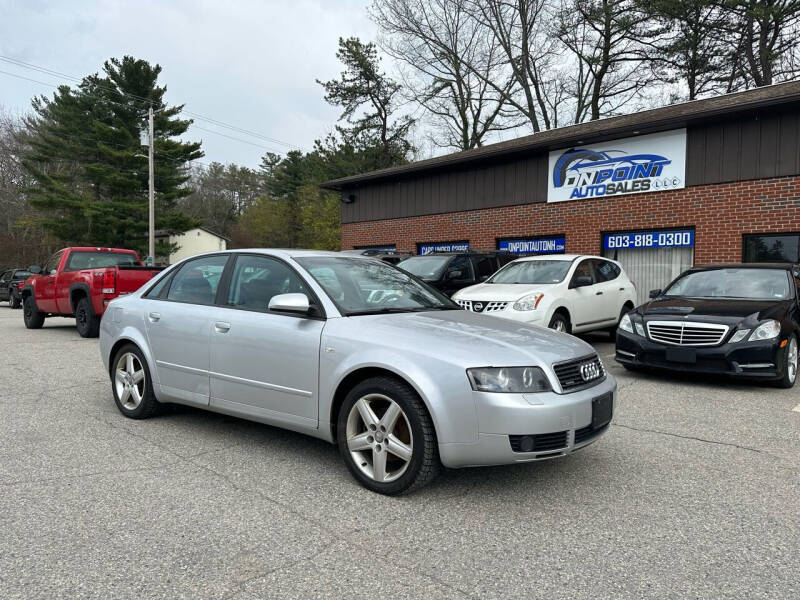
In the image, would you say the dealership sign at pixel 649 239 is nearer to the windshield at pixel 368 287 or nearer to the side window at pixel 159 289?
the windshield at pixel 368 287

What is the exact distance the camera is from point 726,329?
6.59m

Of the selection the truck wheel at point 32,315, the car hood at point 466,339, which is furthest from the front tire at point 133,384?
the truck wheel at point 32,315

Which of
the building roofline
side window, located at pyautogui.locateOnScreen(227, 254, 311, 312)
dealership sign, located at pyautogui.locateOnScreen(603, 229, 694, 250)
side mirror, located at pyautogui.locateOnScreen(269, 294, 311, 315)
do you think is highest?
the building roofline

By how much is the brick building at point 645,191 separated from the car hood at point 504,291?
16.8 ft

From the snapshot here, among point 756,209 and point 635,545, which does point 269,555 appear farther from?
point 756,209

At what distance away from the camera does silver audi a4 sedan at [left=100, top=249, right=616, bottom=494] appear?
3.25 meters

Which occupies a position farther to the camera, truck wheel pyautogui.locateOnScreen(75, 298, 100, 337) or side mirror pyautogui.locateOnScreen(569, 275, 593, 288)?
truck wheel pyautogui.locateOnScreen(75, 298, 100, 337)

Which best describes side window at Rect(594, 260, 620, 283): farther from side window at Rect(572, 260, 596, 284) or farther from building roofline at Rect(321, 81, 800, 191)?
building roofline at Rect(321, 81, 800, 191)

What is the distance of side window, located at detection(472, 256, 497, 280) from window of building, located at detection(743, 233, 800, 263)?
200 inches

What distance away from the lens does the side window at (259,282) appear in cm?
428

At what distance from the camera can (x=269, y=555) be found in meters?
2.76

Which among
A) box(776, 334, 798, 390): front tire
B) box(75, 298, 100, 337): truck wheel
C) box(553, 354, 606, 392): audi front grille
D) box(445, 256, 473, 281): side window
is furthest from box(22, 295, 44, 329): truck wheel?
box(776, 334, 798, 390): front tire

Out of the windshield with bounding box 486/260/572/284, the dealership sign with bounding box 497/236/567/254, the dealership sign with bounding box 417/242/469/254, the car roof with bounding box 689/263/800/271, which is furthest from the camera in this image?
the dealership sign with bounding box 417/242/469/254

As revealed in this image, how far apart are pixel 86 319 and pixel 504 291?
25.5ft
